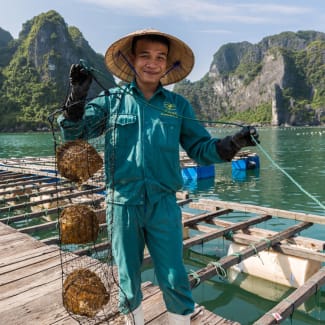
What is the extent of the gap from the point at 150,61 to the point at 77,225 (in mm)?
1486

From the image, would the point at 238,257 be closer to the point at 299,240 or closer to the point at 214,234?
the point at 214,234

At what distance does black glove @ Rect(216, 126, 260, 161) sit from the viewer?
8.04ft

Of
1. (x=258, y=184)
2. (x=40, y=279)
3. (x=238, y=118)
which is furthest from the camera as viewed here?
(x=238, y=118)

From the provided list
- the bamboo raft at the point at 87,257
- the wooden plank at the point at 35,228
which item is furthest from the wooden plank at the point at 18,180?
the wooden plank at the point at 35,228

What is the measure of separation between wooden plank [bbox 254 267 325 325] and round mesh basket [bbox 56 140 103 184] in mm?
2443

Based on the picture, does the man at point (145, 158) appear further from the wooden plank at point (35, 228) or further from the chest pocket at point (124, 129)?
the wooden plank at point (35, 228)

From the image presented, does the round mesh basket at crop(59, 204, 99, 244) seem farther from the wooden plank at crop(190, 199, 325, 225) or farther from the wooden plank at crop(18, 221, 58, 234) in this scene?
the wooden plank at crop(190, 199, 325, 225)

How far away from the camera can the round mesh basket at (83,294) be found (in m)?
2.80

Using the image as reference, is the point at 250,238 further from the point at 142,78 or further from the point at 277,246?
the point at 142,78

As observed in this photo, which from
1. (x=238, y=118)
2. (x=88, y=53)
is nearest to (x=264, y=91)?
(x=238, y=118)

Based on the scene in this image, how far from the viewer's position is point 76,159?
2697 millimetres

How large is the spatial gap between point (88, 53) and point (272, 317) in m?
202

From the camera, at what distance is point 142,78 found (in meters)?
→ 2.71

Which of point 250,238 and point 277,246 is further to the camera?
point 250,238
